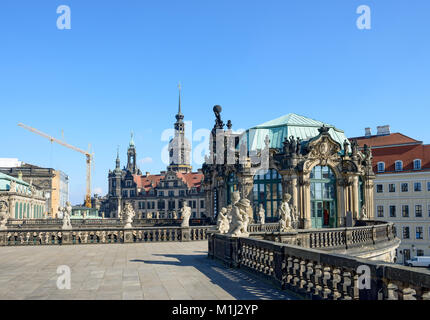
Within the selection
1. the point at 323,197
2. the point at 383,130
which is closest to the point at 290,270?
the point at 323,197

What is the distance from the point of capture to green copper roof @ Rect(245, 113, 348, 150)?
38.1 m

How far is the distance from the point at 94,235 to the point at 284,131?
19847 millimetres

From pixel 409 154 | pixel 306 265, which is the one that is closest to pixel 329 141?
pixel 306 265

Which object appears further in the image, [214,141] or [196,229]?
[214,141]

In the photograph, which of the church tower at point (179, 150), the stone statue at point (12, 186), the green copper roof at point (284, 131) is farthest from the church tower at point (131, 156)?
the green copper roof at point (284, 131)

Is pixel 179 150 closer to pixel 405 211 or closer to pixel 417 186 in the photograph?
pixel 405 211

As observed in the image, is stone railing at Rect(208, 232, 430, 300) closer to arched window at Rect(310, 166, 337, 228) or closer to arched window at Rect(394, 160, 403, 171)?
arched window at Rect(310, 166, 337, 228)

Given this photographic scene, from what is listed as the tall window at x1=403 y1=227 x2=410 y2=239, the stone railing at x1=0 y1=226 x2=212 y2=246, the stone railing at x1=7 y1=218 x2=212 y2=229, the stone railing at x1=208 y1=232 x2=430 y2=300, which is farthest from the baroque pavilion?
the tall window at x1=403 y1=227 x2=410 y2=239

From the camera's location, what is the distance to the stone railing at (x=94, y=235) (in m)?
24.9

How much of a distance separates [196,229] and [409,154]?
4605 cm

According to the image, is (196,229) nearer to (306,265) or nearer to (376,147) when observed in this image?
(306,265)

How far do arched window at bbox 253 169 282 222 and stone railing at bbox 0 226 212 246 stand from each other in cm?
925
